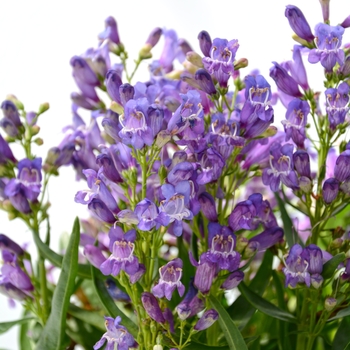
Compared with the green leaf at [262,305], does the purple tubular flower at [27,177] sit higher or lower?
higher

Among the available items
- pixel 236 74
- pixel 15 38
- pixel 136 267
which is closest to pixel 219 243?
pixel 136 267

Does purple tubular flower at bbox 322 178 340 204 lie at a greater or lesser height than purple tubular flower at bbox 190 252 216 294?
greater

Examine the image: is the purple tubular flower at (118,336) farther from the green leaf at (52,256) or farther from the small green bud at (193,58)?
the small green bud at (193,58)

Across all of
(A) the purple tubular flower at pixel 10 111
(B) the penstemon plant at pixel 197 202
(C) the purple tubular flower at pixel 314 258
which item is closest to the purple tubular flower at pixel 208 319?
(B) the penstemon plant at pixel 197 202

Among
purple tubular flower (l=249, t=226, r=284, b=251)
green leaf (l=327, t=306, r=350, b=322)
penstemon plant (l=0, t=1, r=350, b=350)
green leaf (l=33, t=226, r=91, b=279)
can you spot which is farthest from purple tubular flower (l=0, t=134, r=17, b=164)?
green leaf (l=327, t=306, r=350, b=322)

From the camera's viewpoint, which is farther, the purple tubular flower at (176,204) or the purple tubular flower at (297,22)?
the purple tubular flower at (297,22)

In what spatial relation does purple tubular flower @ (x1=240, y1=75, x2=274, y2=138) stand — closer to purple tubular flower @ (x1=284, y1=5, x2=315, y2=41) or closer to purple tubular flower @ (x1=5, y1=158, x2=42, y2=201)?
purple tubular flower @ (x1=284, y1=5, x2=315, y2=41)

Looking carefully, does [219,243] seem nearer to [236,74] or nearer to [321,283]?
[321,283]
